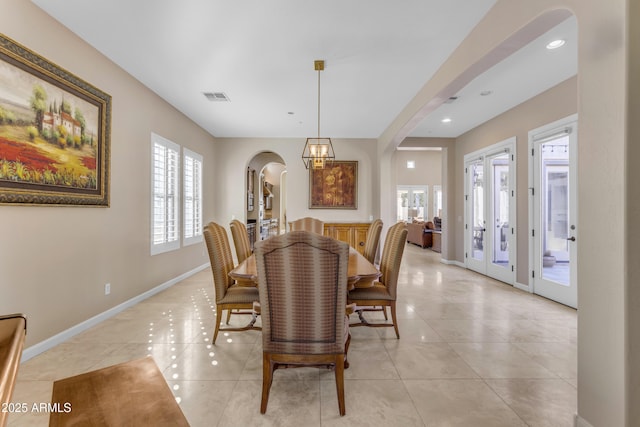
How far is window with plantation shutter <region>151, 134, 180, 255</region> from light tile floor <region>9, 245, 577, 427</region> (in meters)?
1.14

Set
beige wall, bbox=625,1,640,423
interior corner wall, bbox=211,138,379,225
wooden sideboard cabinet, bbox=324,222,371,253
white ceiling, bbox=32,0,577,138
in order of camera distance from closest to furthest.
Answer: beige wall, bbox=625,1,640,423 → white ceiling, bbox=32,0,577,138 → wooden sideboard cabinet, bbox=324,222,371,253 → interior corner wall, bbox=211,138,379,225

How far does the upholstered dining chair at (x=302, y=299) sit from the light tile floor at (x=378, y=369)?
0.94ft

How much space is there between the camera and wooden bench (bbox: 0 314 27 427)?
0.59 m

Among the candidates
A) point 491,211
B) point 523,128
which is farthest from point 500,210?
point 523,128

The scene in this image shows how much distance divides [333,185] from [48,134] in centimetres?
509

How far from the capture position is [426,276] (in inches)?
A: 221

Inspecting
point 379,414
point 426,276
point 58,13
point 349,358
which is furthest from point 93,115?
point 426,276

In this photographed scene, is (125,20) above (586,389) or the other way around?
above

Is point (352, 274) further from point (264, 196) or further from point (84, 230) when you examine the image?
point (264, 196)

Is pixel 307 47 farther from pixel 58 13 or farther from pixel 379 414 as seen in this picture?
pixel 379 414

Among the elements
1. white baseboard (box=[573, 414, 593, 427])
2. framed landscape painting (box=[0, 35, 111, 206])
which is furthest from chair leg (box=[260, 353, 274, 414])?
framed landscape painting (box=[0, 35, 111, 206])

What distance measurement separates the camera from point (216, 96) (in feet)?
14.4

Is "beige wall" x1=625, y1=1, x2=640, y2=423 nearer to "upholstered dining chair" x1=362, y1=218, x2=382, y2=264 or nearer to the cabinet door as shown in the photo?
"upholstered dining chair" x1=362, y1=218, x2=382, y2=264

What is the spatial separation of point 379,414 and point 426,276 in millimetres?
4164
